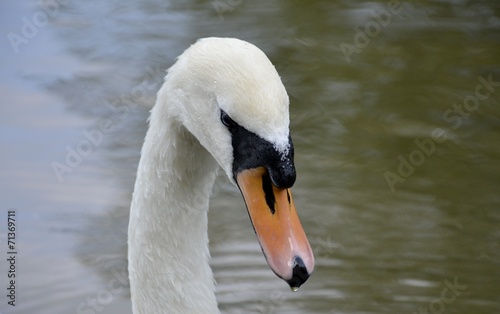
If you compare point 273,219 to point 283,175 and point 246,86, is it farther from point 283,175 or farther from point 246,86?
point 246,86

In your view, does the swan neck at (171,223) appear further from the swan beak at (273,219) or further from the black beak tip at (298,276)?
the black beak tip at (298,276)

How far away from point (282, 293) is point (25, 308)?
4.65 ft

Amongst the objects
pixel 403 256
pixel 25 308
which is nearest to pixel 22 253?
pixel 25 308

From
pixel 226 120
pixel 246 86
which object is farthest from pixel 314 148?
pixel 246 86

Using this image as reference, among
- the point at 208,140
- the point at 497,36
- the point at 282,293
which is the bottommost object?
the point at 497,36

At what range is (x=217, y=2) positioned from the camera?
31.7 feet

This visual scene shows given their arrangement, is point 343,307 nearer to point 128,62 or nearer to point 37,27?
point 128,62

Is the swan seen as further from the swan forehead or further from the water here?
the water

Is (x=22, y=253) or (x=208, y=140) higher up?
(x=208, y=140)

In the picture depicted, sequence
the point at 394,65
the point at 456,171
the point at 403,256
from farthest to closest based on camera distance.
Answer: the point at 394,65, the point at 456,171, the point at 403,256

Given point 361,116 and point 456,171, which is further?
point 361,116

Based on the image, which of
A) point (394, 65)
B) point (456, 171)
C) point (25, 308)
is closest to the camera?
point (25, 308)

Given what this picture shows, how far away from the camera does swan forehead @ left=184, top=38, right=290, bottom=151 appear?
3.28 metres

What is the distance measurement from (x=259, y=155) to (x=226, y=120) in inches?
8.2
